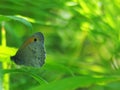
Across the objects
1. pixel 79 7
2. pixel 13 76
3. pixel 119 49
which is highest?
pixel 79 7

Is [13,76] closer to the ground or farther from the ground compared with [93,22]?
closer to the ground

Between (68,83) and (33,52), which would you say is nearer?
(68,83)

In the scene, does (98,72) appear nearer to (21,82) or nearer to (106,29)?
(106,29)

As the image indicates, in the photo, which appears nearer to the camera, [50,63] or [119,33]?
[50,63]

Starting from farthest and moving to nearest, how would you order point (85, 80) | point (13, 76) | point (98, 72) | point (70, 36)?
1. point (70, 36)
2. point (13, 76)
3. point (98, 72)
4. point (85, 80)

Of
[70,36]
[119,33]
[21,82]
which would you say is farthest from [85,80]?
[70,36]

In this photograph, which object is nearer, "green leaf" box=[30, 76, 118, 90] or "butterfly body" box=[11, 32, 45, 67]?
"green leaf" box=[30, 76, 118, 90]

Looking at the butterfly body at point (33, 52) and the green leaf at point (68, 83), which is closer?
the green leaf at point (68, 83)

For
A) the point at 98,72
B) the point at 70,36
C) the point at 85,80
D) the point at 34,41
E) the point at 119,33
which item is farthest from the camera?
the point at 70,36
